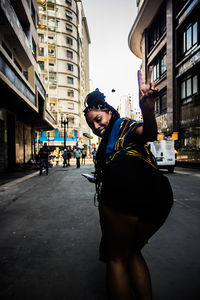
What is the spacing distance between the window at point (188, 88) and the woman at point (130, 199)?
66.0 ft

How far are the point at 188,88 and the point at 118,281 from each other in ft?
72.2

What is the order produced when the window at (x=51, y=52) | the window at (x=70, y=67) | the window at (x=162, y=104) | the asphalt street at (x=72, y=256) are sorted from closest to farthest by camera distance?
the asphalt street at (x=72, y=256) → the window at (x=162, y=104) → the window at (x=51, y=52) → the window at (x=70, y=67)

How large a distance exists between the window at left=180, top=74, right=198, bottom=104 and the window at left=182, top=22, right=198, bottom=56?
259cm

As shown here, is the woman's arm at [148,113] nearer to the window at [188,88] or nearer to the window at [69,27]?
the window at [188,88]

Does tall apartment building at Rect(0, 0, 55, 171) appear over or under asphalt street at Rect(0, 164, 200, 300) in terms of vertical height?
over

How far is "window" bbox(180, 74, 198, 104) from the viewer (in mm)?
19298

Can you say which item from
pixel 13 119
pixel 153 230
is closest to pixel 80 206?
pixel 153 230

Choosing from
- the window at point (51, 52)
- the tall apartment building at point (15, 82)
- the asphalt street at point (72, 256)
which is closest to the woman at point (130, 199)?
the asphalt street at point (72, 256)

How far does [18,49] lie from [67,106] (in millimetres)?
30304

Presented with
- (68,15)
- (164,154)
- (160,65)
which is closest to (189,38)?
(160,65)

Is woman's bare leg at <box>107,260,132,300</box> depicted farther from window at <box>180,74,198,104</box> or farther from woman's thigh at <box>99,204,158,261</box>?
window at <box>180,74,198,104</box>

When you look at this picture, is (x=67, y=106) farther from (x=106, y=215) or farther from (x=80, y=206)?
(x=106, y=215)

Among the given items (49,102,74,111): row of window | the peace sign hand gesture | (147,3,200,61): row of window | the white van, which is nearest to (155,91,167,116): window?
(147,3,200,61): row of window

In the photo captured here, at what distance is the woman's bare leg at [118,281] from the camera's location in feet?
4.36
